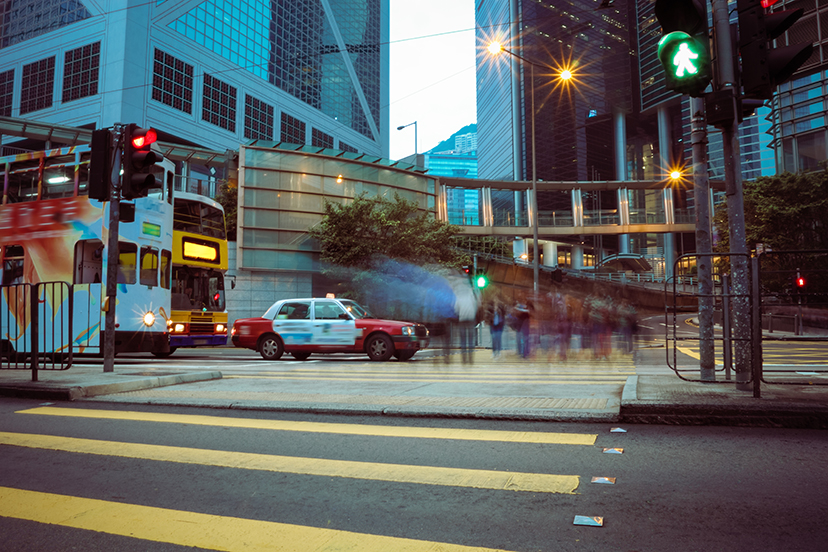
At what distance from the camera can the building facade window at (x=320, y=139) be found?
258 feet

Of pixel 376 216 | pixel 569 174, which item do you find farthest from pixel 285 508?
pixel 569 174

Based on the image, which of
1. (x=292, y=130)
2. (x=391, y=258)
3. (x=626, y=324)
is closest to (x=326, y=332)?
(x=626, y=324)

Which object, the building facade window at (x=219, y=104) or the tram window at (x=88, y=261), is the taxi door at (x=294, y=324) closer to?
the tram window at (x=88, y=261)

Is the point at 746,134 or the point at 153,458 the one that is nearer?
the point at 153,458

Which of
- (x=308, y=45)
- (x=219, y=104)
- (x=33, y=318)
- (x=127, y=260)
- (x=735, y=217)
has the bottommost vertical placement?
(x=33, y=318)

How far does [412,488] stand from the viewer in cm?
342

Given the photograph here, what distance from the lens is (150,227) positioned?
14172 mm

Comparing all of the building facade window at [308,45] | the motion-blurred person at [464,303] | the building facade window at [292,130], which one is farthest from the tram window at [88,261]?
the building facade window at [292,130]

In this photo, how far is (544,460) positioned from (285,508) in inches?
70.0

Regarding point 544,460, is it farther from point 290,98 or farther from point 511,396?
point 290,98

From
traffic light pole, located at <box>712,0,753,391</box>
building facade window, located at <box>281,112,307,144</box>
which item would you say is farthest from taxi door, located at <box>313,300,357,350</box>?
building facade window, located at <box>281,112,307,144</box>

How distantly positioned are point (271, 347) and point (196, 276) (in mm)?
3376

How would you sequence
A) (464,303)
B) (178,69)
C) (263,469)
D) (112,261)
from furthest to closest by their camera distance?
(178,69)
(464,303)
(112,261)
(263,469)

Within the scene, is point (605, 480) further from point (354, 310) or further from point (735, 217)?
point (354, 310)
